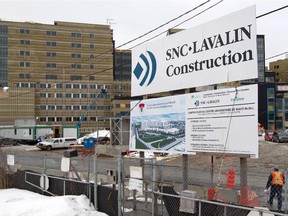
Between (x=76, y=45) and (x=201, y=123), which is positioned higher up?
(x=76, y=45)

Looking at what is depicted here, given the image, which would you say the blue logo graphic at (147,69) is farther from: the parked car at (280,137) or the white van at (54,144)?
the white van at (54,144)

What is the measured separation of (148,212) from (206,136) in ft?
11.6

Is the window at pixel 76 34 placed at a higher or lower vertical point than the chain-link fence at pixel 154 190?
higher

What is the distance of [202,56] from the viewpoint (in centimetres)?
1019

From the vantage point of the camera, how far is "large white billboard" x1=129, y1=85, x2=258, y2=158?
876 cm

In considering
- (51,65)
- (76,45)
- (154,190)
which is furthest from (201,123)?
(76,45)

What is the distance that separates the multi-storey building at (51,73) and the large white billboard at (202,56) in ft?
327

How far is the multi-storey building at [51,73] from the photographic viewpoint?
11325 cm

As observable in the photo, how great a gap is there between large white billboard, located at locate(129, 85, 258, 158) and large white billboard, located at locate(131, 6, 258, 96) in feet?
1.39

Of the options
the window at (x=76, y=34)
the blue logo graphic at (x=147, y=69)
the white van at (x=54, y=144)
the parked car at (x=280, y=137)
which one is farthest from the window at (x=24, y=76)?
the blue logo graphic at (x=147, y=69)

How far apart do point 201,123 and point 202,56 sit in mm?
1820

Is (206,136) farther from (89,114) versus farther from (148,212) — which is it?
(89,114)

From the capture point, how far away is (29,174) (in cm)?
1602

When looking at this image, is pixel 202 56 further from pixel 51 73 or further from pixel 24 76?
pixel 24 76
